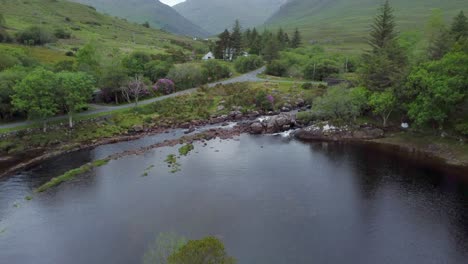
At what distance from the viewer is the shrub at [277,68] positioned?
12000 cm

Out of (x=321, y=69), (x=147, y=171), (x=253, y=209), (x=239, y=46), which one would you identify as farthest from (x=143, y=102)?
(x=239, y=46)

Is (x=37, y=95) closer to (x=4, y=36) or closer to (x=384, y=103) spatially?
(x=384, y=103)

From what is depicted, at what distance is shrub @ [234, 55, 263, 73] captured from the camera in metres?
125

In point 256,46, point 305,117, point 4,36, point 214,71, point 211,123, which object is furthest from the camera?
point 256,46

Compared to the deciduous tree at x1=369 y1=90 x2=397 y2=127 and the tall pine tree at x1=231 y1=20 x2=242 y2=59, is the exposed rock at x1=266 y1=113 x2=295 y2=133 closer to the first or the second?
the deciduous tree at x1=369 y1=90 x2=397 y2=127

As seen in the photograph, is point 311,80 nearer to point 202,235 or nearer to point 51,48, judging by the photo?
point 202,235

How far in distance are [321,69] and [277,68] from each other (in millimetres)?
16226

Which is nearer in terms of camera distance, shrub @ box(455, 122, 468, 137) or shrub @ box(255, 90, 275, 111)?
shrub @ box(455, 122, 468, 137)

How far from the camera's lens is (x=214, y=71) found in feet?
361

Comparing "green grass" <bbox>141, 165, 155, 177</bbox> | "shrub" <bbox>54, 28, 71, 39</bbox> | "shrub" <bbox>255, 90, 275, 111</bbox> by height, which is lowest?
→ "green grass" <bbox>141, 165, 155, 177</bbox>

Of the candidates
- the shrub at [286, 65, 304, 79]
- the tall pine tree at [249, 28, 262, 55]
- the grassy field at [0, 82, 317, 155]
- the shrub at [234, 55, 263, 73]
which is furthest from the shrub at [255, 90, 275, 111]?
the tall pine tree at [249, 28, 262, 55]

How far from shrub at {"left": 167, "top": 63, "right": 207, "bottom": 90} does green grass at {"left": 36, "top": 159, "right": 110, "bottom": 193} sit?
155 feet

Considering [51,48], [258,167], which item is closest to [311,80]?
[258,167]

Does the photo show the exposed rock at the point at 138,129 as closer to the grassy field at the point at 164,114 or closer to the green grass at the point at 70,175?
the grassy field at the point at 164,114
